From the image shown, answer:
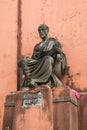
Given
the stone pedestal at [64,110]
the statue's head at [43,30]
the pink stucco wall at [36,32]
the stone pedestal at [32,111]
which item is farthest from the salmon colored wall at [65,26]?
the stone pedestal at [32,111]

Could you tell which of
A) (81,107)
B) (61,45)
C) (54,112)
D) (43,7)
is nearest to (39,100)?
(54,112)

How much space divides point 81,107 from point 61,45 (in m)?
1.23

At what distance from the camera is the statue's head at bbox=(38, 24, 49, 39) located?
7.71 m

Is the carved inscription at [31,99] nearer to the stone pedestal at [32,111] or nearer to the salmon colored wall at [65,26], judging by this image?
the stone pedestal at [32,111]

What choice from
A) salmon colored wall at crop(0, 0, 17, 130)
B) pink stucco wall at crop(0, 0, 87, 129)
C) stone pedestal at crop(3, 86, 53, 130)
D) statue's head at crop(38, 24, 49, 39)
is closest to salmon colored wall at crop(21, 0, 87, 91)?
pink stucco wall at crop(0, 0, 87, 129)

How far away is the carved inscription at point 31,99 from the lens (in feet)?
22.6

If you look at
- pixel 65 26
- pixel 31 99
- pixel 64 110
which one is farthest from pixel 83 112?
pixel 65 26

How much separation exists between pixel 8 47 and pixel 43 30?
1076 mm

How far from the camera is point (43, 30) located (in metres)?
7.75

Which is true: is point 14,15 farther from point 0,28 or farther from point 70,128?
point 70,128

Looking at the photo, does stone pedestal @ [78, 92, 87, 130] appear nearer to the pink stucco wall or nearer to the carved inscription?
the pink stucco wall

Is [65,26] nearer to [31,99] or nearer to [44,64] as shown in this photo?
[44,64]

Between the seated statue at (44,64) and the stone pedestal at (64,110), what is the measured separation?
47 centimetres

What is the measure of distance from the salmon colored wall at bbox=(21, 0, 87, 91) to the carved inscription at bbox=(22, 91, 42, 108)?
1.00 metres
